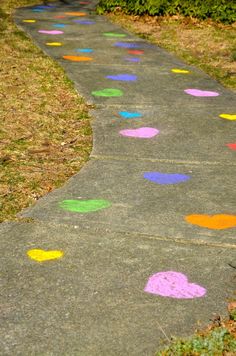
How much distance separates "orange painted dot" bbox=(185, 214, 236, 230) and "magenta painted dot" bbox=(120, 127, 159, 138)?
165 centimetres

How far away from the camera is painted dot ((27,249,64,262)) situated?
361cm

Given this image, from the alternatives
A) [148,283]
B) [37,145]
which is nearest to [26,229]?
[148,283]

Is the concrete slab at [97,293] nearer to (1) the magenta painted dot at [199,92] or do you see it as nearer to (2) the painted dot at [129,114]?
(2) the painted dot at [129,114]

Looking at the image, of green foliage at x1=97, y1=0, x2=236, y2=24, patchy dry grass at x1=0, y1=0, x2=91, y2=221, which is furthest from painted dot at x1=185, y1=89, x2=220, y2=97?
green foliage at x1=97, y1=0, x2=236, y2=24

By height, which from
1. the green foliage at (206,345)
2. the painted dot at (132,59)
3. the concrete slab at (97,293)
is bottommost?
the painted dot at (132,59)

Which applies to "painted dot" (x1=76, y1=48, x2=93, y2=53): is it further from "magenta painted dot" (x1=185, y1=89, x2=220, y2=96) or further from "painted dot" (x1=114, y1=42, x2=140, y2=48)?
"magenta painted dot" (x1=185, y1=89, x2=220, y2=96)

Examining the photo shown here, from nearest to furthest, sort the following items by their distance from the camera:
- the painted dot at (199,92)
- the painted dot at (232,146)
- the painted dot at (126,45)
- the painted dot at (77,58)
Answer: the painted dot at (232,146) < the painted dot at (199,92) < the painted dot at (77,58) < the painted dot at (126,45)

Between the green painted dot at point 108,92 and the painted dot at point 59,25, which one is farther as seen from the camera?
the painted dot at point 59,25

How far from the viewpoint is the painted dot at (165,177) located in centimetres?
472

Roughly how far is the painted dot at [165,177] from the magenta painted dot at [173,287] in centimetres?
131

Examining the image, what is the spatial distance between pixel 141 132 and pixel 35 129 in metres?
0.91

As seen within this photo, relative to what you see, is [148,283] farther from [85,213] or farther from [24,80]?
[24,80]

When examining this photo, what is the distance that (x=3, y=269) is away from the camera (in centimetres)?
349

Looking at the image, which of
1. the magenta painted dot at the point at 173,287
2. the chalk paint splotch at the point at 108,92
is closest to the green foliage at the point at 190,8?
the chalk paint splotch at the point at 108,92
